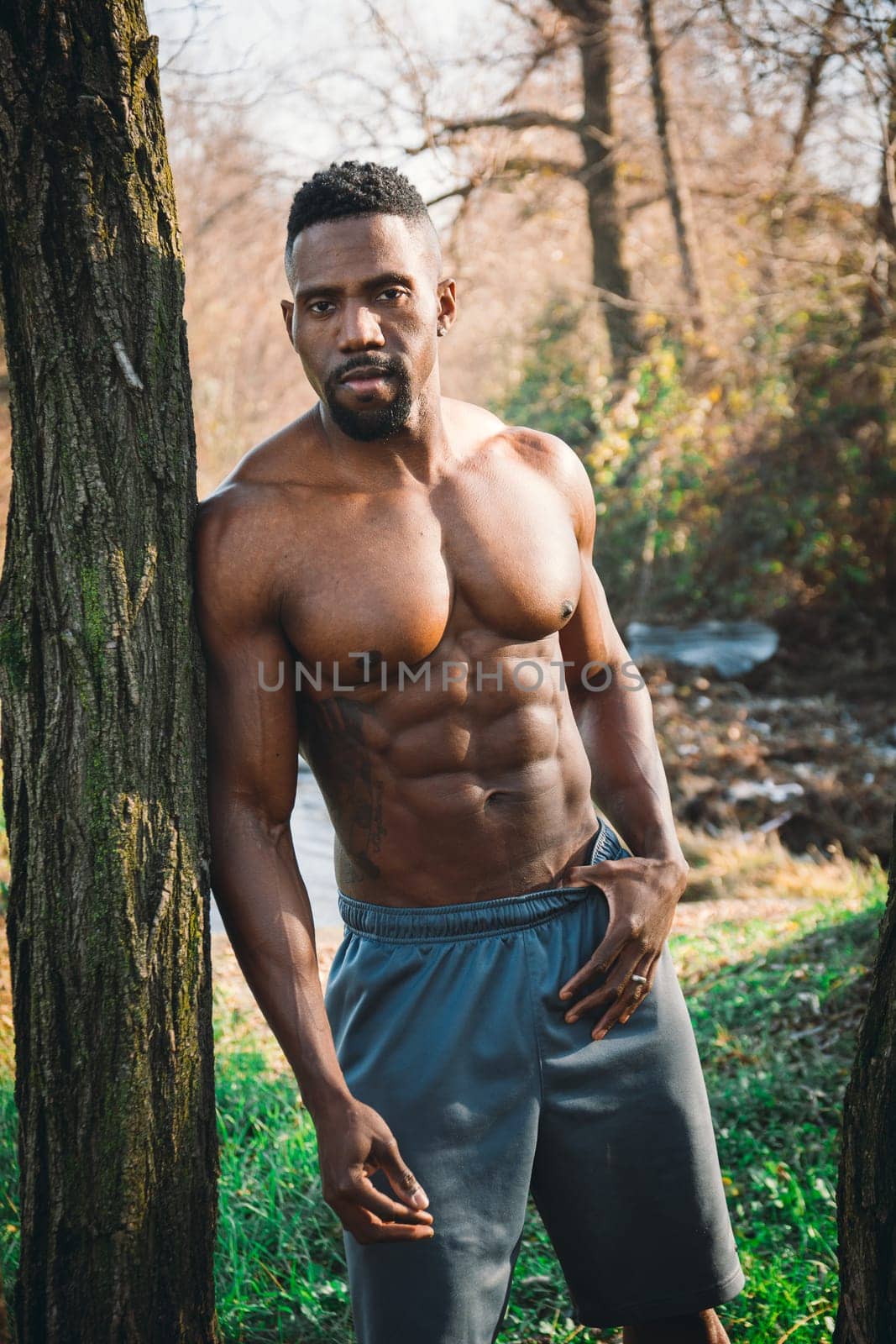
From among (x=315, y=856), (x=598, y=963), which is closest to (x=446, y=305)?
(x=598, y=963)

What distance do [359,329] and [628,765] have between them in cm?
102

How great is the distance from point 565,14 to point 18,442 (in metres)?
10.0

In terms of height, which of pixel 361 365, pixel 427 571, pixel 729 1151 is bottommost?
pixel 729 1151

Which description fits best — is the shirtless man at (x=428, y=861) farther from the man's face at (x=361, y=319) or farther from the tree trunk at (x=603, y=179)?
the tree trunk at (x=603, y=179)

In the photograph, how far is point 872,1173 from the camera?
69.4 inches

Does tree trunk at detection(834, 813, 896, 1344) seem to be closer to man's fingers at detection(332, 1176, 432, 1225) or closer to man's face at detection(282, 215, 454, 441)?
man's fingers at detection(332, 1176, 432, 1225)

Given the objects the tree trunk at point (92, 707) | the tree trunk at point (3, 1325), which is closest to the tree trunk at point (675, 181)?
the tree trunk at point (92, 707)

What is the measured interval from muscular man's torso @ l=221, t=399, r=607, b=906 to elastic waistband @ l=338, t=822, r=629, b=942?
2cm

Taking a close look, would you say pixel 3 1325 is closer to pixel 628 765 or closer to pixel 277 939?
pixel 277 939

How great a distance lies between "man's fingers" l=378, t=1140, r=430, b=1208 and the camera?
186 cm

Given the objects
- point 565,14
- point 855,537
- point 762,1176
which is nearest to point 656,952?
point 762,1176

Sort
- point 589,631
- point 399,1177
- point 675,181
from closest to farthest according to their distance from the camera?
1. point 399,1177
2. point 589,631
3. point 675,181

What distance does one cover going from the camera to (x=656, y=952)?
7.03 ft

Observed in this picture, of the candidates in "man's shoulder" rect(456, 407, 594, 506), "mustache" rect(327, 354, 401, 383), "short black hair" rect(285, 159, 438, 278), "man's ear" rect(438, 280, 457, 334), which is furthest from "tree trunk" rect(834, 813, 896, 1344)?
"short black hair" rect(285, 159, 438, 278)
